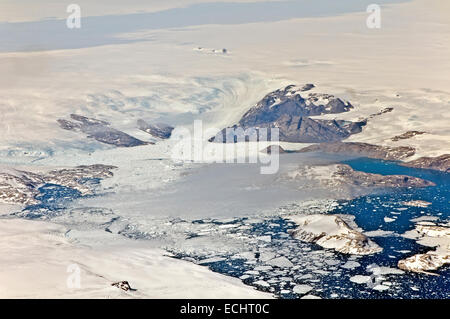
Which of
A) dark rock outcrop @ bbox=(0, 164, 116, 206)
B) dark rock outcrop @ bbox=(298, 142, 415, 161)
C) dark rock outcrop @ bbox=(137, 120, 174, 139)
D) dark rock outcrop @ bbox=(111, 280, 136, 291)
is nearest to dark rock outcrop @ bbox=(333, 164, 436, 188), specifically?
dark rock outcrop @ bbox=(298, 142, 415, 161)

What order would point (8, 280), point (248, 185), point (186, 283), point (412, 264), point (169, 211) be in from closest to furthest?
point (8, 280), point (186, 283), point (412, 264), point (169, 211), point (248, 185)

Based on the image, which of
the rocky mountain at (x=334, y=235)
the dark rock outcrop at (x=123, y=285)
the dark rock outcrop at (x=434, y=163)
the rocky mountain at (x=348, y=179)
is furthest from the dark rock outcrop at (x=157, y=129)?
the dark rock outcrop at (x=123, y=285)

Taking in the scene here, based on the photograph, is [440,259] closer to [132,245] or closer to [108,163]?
[132,245]

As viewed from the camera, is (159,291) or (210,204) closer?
(159,291)

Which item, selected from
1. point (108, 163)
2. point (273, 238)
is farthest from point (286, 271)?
point (108, 163)

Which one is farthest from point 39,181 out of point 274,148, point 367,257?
point 367,257

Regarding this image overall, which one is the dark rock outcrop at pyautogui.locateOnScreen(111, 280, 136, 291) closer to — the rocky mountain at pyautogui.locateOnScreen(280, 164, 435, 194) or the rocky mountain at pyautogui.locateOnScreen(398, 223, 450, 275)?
the rocky mountain at pyautogui.locateOnScreen(398, 223, 450, 275)
